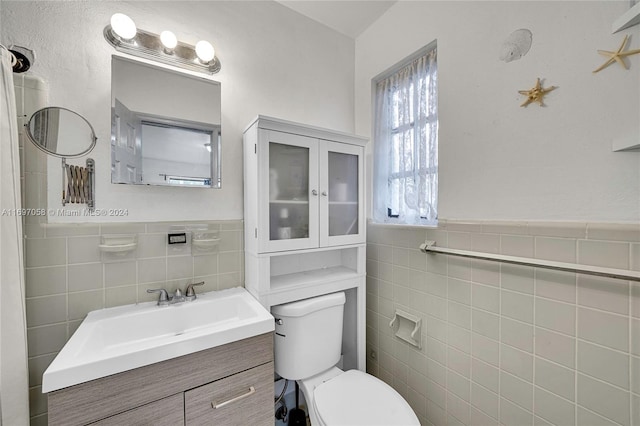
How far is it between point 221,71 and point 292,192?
791 millimetres

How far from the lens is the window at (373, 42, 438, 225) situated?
142 cm

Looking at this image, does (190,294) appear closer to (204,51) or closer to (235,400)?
(235,400)

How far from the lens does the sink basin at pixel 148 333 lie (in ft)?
2.49

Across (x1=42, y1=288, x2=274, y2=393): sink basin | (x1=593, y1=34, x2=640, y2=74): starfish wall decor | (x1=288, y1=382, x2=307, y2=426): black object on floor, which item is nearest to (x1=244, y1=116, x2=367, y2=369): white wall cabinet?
(x1=42, y1=288, x2=274, y2=393): sink basin

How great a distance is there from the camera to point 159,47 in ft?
4.07

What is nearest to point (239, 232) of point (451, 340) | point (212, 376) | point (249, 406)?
point (212, 376)

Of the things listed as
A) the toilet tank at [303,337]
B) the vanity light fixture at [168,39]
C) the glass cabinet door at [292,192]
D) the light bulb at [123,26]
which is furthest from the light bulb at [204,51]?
the toilet tank at [303,337]

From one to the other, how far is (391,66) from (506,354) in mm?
1667

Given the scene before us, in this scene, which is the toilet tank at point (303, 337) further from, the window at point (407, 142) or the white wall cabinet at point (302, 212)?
the window at point (407, 142)

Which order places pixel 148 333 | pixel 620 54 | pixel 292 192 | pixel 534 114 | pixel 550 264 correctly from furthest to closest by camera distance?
pixel 292 192 < pixel 148 333 < pixel 534 114 < pixel 550 264 < pixel 620 54

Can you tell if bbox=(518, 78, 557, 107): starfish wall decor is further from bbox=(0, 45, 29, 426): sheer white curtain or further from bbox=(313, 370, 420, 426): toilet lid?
bbox=(0, 45, 29, 426): sheer white curtain

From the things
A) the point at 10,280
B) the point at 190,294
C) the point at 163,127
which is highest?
the point at 163,127

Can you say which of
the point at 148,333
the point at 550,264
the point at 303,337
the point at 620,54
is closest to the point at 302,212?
the point at 303,337

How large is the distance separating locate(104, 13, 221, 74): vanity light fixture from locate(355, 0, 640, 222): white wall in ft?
3.84
